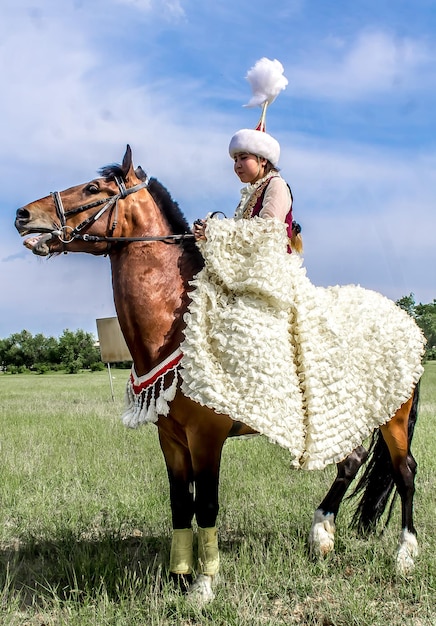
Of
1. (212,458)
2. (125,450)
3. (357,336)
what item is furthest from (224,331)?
(125,450)

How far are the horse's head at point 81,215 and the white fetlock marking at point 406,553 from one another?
294 cm

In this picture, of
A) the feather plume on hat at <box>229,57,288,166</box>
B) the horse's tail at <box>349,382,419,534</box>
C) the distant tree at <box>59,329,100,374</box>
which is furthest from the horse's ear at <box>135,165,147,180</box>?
the distant tree at <box>59,329,100,374</box>

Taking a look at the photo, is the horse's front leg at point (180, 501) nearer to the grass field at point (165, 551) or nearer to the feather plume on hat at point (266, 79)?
the grass field at point (165, 551)

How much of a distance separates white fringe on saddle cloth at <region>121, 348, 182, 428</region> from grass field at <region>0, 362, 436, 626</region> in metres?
0.98

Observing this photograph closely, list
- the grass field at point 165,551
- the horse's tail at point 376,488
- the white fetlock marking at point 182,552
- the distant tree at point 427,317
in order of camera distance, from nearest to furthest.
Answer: the grass field at point 165,551
the white fetlock marking at point 182,552
the horse's tail at point 376,488
the distant tree at point 427,317

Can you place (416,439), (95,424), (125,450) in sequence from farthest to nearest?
(95,424)
(416,439)
(125,450)

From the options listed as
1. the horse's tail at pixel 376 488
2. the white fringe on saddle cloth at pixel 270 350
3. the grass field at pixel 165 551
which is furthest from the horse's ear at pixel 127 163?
the horse's tail at pixel 376 488

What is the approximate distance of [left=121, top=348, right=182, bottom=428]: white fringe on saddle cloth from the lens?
360cm

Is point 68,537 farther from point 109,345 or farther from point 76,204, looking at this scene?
point 109,345

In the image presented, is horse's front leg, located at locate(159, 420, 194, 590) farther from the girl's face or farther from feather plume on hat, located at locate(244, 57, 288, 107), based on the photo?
feather plume on hat, located at locate(244, 57, 288, 107)

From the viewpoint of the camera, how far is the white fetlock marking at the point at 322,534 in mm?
4555

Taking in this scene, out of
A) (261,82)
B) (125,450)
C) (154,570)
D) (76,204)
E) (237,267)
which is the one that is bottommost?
(154,570)

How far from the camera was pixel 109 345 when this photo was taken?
54.5ft

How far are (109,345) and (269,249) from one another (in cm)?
1347
